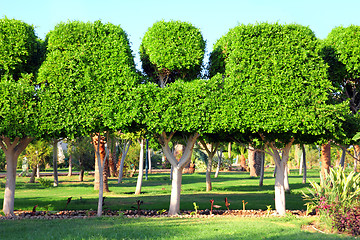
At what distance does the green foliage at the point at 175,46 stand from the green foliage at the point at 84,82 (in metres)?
1.09

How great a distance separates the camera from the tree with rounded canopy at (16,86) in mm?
13172

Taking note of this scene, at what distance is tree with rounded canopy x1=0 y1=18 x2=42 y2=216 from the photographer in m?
13.2

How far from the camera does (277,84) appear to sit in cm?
1354

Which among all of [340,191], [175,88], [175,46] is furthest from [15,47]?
[340,191]

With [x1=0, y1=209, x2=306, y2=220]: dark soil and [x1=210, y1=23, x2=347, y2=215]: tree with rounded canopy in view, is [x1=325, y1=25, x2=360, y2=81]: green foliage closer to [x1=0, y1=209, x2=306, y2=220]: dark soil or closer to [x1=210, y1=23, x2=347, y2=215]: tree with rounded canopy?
[x1=210, y1=23, x2=347, y2=215]: tree with rounded canopy

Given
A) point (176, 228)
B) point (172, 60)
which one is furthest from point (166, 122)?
point (176, 228)

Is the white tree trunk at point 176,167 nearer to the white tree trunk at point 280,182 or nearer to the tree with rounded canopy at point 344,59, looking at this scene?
the white tree trunk at point 280,182

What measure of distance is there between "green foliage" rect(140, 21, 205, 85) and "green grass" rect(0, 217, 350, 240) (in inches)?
226

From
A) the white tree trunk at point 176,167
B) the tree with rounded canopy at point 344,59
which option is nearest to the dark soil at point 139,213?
the white tree trunk at point 176,167

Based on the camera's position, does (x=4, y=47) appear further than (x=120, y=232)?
Yes

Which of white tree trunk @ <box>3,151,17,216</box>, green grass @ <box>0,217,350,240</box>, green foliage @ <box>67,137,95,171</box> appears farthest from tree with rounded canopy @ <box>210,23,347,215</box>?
green foliage @ <box>67,137,95,171</box>

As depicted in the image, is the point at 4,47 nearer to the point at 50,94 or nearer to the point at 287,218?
the point at 50,94

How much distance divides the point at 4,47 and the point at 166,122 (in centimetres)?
653

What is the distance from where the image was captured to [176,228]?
422 inches
